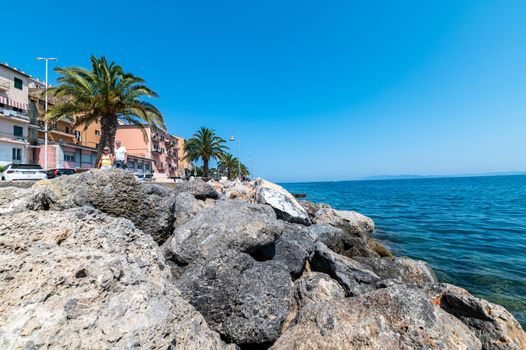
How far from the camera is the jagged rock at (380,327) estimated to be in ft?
A: 8.80

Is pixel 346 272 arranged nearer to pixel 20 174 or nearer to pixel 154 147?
pixel 20 174

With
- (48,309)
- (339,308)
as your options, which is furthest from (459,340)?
(48,309)

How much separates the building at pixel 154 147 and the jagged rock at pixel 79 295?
40187 millimetres

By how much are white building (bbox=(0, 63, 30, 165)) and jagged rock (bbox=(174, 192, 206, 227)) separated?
120 feet

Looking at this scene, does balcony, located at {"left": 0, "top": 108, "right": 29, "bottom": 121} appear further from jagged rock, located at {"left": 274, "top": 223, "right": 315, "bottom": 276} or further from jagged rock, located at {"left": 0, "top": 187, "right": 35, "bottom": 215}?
jagged rock, located at {"left": 274, "top": 223, "right": 315, "bottom": 276}

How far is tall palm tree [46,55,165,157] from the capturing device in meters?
16.8

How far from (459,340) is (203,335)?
278 centimetres

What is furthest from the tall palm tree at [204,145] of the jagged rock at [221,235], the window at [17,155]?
the jagged rock at [221,235]

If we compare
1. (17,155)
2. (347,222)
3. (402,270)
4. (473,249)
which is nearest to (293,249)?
(402,270)

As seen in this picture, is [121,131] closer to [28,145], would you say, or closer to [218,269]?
[28,145]

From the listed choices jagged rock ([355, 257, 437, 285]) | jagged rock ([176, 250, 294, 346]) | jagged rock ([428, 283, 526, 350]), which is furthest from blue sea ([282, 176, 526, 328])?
jagged rock ([176, 250, 294, 346])

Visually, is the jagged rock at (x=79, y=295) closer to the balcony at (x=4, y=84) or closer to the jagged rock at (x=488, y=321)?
the jagged rock at (x=488, y=321)

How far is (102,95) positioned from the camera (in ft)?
55.3

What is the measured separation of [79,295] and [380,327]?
3.14 meters
